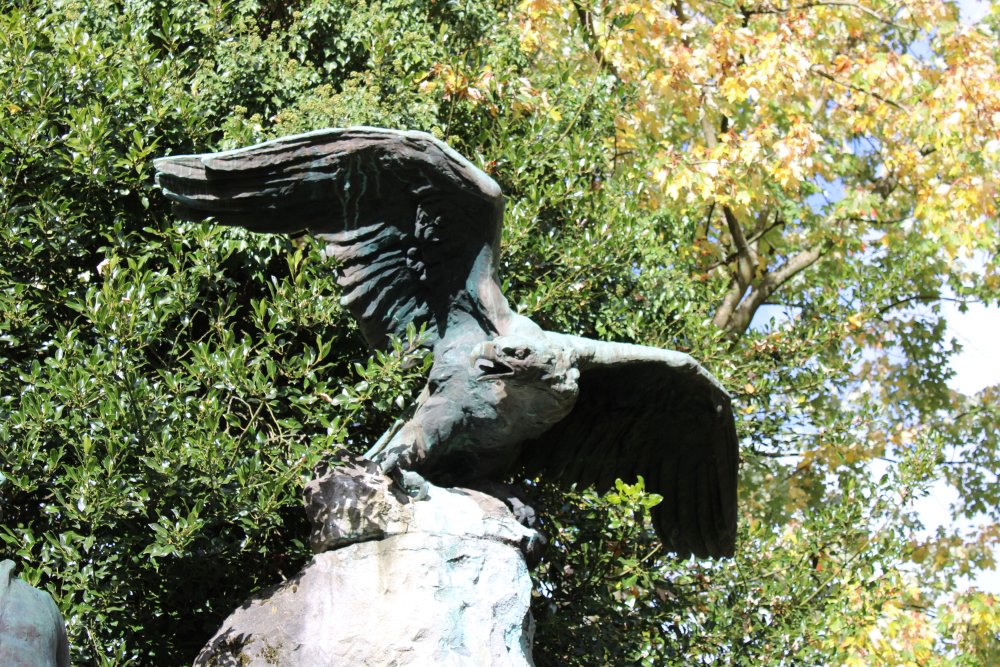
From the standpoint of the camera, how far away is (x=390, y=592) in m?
4.01

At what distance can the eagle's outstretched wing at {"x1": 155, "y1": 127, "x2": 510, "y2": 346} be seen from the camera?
439 centimetres

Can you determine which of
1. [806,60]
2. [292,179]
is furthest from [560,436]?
[806,60]

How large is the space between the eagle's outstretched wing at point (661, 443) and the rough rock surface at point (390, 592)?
2.45 feet

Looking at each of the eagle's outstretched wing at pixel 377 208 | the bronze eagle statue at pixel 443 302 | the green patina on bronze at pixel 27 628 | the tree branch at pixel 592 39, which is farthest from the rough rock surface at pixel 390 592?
the tree branch at pixel 592 39

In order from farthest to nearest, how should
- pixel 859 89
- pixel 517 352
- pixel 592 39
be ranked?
pixel 859 89, pixel 592 39, pixel 517 352

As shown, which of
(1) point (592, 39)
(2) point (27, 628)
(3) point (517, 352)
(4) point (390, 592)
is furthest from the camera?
(1) point (592, 39)

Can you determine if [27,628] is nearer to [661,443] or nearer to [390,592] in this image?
[390,592]

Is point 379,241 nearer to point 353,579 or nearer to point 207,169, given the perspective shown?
point 207,169

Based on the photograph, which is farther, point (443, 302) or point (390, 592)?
point (443, 302)

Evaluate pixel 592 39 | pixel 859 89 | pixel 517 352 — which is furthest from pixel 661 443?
pixel 859 89

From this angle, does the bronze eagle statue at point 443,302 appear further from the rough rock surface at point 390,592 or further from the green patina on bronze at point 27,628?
→ the green patina on bronze at point 27,628

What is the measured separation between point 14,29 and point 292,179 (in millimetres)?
2189

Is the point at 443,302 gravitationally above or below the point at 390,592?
above

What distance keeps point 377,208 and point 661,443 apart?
59.1 inches
